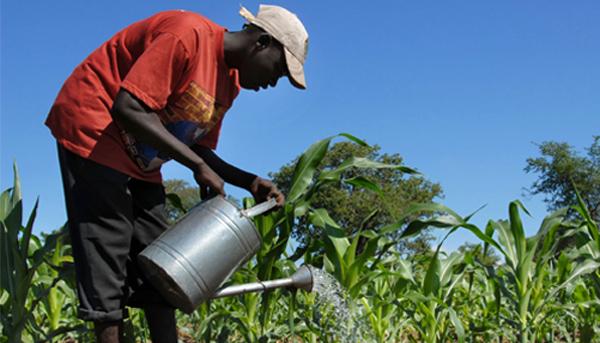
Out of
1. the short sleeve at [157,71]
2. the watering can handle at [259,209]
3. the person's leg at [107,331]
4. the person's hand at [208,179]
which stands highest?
the short sleeve at [157,71]

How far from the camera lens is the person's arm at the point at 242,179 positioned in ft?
6.43

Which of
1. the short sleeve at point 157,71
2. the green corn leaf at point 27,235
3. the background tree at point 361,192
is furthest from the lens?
the background tree at point 361,192

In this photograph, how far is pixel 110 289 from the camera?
1652 millimetres

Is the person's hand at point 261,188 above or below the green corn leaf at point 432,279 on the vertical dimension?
above

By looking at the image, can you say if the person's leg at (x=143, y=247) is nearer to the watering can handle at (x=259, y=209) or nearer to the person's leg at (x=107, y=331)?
the person's leg at (x=107, y=331)

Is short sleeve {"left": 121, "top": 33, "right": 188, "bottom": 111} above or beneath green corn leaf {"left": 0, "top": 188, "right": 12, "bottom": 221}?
above

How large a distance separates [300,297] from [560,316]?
136 cm

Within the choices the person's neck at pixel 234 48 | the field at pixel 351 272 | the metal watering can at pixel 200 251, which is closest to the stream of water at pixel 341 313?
the field at pixel 351 272

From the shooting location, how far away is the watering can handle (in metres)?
1.65

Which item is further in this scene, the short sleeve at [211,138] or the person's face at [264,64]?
the short sleeve at [211,138]

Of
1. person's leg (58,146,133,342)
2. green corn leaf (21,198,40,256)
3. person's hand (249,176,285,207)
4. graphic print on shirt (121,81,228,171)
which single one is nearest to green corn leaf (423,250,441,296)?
person's hand (249,176,285,207)

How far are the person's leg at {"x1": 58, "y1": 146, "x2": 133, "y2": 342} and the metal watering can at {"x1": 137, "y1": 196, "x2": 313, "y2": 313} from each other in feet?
0.36

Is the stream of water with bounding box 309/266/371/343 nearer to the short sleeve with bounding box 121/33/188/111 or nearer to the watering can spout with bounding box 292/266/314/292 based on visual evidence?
the watering can spout with bounding box 292/266/314/292

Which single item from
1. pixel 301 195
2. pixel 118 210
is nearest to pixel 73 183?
pixel 118 210
